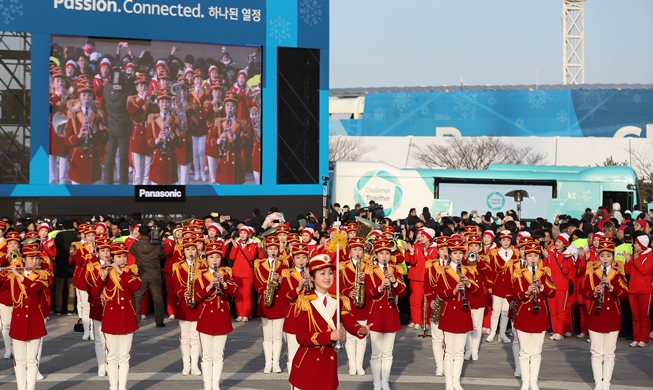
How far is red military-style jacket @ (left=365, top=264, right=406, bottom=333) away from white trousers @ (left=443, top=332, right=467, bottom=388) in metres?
0.65

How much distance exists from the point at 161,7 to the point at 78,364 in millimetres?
22083

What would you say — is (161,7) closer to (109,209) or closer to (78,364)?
(109,209)

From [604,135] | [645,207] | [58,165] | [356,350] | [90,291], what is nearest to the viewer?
[90,291]

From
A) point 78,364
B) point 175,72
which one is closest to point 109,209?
point 175,72

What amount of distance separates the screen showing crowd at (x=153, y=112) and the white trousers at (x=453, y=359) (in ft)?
74.8

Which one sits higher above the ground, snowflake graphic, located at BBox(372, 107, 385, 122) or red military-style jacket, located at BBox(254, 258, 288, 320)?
snowflake graphic, located at BBox(372, 107, 385, 122)

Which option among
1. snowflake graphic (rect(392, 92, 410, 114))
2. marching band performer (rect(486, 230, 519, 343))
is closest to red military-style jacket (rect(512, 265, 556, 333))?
marching band performer (rect(486, 230, 519, 343))

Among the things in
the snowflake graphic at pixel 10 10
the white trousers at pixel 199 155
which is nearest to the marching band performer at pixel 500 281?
the white trousers at pixel 199 155

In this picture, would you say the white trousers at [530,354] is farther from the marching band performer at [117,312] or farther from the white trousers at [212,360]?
the marching band performer at [117,312]

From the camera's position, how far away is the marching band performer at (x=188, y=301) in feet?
39.0

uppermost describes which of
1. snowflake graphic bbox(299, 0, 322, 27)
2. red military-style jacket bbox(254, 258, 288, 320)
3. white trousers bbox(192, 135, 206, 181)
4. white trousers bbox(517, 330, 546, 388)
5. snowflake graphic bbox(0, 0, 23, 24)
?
snowflake graphic bbox(299, 0, 322, 27)

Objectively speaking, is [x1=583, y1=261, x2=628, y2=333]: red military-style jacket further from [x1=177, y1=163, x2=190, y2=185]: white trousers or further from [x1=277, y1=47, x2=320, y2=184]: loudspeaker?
[x1=277, y1=47, x2=320, y2=184]: loudspeaker

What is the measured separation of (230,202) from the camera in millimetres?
35219

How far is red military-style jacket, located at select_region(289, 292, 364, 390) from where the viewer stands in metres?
8.42
